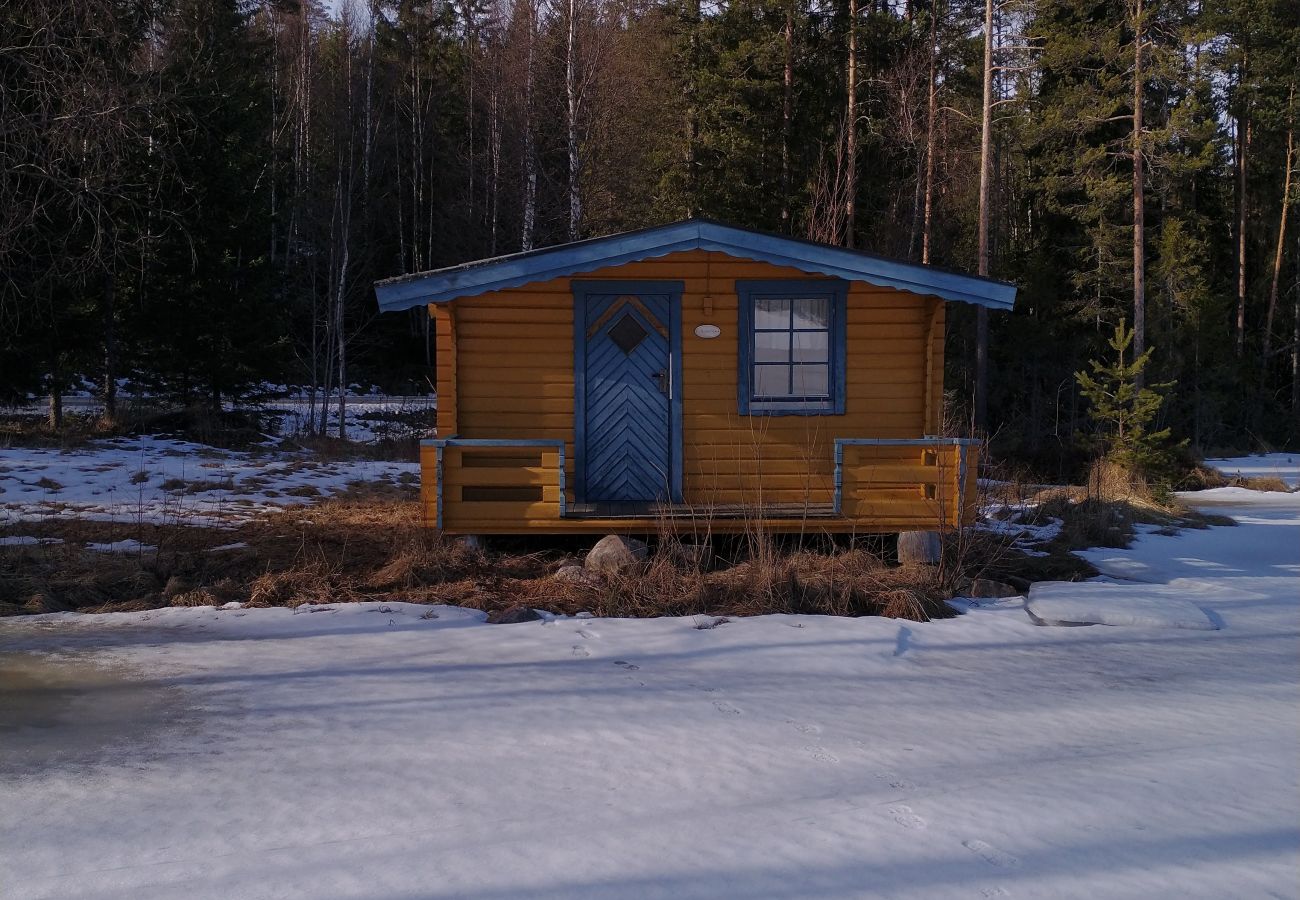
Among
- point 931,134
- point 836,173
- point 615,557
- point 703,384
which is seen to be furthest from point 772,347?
point 931,134

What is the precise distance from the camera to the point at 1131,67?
24.5 m

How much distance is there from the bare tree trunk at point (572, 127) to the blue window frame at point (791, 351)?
14.3 m

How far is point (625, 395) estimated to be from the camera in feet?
32.4

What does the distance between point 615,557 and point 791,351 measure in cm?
287

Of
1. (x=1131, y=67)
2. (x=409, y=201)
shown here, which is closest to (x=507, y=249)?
(x=409, y=201)

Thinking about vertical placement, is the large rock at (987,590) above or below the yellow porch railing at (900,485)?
below

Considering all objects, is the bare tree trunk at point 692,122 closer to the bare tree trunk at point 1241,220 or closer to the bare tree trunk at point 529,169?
the bare tree trunk at point 529,169

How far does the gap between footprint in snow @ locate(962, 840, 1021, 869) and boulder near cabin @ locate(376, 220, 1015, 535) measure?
223 inches

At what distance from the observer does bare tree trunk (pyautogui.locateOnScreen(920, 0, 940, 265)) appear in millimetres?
25641

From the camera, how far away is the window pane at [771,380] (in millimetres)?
9922

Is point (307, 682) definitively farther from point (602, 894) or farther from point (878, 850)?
point (878, 850)

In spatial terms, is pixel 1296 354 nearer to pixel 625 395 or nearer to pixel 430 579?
pixel 625 395

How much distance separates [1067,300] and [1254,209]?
11.2 m

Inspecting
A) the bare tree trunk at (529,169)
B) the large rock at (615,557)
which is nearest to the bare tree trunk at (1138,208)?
the bare tree trunk at (529,169)
